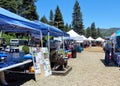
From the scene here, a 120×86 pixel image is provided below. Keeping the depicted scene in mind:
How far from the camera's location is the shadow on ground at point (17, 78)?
993 centimetres

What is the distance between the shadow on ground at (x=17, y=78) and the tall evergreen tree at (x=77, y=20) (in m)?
74.2

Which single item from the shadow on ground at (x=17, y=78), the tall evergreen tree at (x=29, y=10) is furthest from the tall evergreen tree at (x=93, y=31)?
the shadow on ground at (x=17, y=78)

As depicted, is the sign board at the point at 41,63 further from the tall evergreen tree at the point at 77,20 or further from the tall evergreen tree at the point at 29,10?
the tall evergreen tree at the point at 77,20

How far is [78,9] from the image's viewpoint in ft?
292

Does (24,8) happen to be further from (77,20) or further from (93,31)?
(93,31)

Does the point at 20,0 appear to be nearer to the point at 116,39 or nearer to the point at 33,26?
the point at 116,39

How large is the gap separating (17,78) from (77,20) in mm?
78131

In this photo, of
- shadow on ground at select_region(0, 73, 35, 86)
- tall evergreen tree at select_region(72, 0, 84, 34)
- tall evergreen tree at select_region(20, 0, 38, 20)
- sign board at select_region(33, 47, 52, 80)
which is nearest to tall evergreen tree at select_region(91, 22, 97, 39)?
tall evergreen tree at select_region(72, 0, 84, 34)

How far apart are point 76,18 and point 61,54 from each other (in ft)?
245

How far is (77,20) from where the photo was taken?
88250 mm

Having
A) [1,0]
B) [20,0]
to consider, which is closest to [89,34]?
[20,0]

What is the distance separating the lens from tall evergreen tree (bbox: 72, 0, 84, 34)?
86438mm

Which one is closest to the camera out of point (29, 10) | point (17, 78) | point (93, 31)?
point (17, 78)

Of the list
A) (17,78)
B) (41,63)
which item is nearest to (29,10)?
(41,63)
